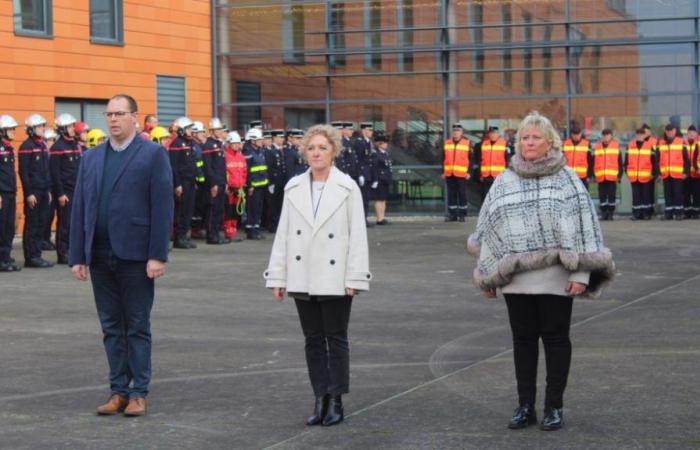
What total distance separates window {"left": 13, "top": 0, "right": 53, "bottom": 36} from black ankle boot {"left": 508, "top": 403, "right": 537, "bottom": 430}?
63.2 feet

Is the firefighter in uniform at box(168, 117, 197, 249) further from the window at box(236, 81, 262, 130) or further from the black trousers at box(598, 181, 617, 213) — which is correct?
the black trousers at box(598, 181, 617, 213)

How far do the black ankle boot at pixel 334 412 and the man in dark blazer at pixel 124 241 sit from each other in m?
1.21

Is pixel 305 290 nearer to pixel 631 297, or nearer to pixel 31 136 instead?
pixel 631 297

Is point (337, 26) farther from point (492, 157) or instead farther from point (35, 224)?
point (35, 224)

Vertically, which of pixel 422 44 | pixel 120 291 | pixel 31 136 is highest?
pixel 422 44

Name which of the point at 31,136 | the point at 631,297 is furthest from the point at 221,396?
the point at 31,136

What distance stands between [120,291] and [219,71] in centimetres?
2326

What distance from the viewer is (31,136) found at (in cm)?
1869

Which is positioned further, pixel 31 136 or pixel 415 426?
pixel 31 136

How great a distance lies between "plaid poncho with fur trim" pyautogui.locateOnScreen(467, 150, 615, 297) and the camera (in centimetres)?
741

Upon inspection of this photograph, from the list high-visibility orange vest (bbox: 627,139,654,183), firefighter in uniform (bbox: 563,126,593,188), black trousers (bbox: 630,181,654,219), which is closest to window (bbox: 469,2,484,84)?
firefighter in uniform (bbox: 563,126,593,188)

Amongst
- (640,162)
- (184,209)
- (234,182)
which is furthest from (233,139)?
(640,162)

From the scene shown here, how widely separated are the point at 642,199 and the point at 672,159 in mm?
1123

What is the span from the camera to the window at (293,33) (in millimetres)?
31000
